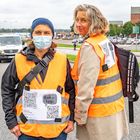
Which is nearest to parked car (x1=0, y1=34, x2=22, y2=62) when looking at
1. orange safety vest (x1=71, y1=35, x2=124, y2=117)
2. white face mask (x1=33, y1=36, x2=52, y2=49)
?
white face mask (x1=33, y1=36, x2=52, y2=49)

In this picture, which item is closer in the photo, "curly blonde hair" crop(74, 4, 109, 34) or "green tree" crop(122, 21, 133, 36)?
"curly blonde hair" crop(74, 4, 109, 34)

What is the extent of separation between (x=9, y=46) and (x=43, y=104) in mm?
24862

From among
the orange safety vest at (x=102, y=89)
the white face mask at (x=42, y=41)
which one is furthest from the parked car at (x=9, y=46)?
the orange safety vest at (x=102, y=89)

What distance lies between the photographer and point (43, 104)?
12.4ft

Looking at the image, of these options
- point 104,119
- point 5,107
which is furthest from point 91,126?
point 5,107

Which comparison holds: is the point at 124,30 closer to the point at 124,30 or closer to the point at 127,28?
the point at 124,30

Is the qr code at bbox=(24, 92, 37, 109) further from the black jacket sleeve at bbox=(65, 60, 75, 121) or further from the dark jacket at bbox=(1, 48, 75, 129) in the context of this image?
the black jacket sleeve at bbox=(65, 60, 75, 121)

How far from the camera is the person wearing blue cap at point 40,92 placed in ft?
12.4

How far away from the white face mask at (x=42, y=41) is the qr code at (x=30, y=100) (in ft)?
1.41

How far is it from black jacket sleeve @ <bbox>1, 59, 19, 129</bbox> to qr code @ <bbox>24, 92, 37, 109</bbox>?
0.50 feet

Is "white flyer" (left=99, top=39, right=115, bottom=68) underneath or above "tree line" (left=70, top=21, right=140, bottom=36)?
above

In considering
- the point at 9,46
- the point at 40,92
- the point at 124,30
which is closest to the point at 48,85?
the point at 40,92

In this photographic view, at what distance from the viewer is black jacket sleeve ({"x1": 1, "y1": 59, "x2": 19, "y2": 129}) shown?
12.6ft

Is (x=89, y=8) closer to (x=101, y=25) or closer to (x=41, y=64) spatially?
(x=101, y=25)
